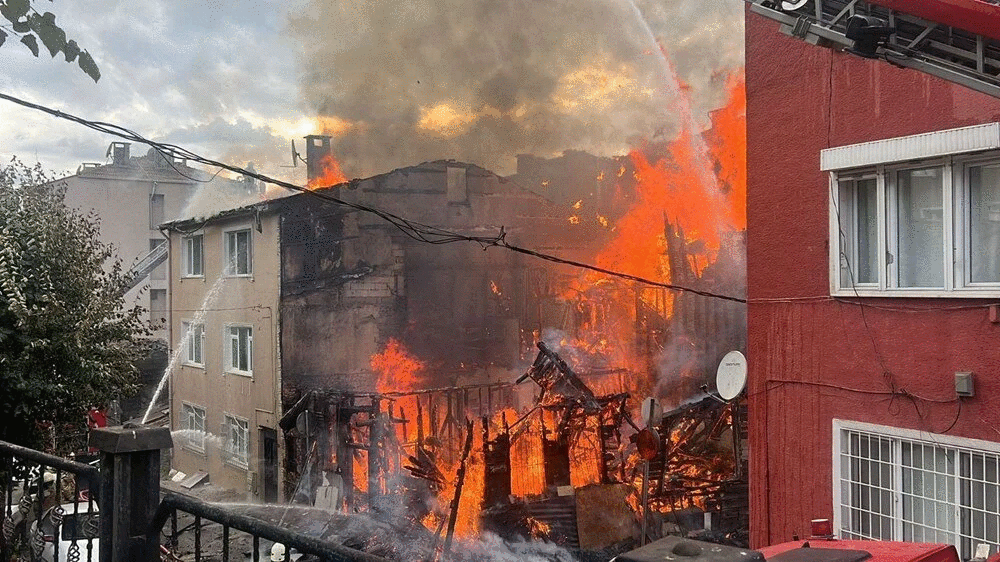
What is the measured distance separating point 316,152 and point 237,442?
32.8 ft

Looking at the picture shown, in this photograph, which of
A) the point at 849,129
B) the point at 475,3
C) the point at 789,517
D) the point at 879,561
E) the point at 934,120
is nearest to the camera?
the point at 879,561

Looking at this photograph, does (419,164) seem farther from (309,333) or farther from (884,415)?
(884,415)

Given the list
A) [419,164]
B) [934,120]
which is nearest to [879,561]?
[934,120]

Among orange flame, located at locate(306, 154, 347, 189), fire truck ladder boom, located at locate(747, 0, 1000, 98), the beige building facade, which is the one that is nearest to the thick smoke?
orange flame, located at locate(306, 154, 347, 189)

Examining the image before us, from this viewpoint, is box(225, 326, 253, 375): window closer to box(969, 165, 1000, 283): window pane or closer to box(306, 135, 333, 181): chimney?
box(306, 135, 333, 181): chimney

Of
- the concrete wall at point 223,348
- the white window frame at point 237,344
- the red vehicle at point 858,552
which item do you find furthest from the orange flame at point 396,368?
the red vehicle at point 858,552

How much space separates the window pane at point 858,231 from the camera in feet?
28.6

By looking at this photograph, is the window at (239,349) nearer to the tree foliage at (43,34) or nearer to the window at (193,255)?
the window at (193,255)

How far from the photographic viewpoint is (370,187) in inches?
997

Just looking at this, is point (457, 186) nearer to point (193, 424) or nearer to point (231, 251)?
point (231, 251)

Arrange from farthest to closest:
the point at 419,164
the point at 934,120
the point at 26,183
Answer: the point at 419,164 < the point at 26,183 < the point at 934,120

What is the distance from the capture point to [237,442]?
87.4ft

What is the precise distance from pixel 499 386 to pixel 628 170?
882 centimetres

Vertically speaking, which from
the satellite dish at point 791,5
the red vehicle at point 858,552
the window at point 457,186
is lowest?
the red vehicle at point 858,552
